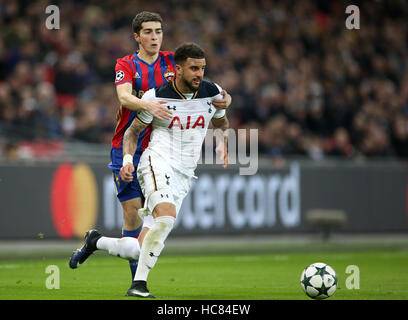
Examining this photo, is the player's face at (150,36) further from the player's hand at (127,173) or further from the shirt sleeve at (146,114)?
the player's hand at (127,173)

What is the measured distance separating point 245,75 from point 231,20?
2.49m

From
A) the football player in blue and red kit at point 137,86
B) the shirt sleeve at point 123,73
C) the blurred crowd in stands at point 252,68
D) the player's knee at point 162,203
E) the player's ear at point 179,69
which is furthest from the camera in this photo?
the blurred crowd in stands at point 252,68

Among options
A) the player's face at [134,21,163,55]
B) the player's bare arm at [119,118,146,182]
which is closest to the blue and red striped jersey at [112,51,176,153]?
the player's face at [134,21,163,55]

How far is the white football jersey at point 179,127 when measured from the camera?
8.30m

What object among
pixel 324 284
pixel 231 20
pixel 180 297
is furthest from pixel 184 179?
pixel 231 20

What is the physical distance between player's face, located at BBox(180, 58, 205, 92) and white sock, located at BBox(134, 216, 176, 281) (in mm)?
1332

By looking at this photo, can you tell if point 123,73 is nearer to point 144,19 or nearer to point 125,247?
point 144,19

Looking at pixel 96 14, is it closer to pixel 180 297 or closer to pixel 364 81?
pixel 364 81

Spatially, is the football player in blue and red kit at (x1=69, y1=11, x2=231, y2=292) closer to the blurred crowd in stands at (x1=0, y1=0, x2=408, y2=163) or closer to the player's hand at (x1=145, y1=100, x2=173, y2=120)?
the player's hand at (x1=145, y1=100, x2=173, y2=120)

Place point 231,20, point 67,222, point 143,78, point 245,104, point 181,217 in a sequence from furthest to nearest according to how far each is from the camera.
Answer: point 231,20 → point 245,104 → point 181,217 → point 67,222 → point 143,78

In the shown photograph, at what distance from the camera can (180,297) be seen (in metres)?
8.35

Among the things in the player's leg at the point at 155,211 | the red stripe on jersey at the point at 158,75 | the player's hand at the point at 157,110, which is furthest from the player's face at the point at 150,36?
the player's leg at the point at 155,211

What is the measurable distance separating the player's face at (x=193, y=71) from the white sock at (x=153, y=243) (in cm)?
133
